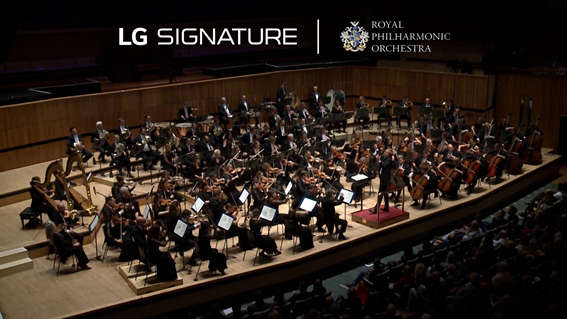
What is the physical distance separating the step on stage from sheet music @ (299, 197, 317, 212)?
1858 mm

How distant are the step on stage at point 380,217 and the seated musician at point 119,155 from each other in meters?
5.27

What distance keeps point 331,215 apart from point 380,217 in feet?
4.13

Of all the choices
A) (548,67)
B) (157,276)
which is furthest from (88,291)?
(548,67)

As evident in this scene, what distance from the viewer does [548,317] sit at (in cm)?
827

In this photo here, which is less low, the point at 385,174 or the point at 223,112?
the point at 223,112

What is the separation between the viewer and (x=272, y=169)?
13508 mm

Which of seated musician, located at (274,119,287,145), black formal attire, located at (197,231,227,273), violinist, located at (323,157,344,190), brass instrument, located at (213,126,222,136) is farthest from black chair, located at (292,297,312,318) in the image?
seated musician, located at (274,119,287,145)

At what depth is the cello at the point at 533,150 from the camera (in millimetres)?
16519

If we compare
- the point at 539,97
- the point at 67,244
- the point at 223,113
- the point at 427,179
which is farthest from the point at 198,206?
the point at 539,97

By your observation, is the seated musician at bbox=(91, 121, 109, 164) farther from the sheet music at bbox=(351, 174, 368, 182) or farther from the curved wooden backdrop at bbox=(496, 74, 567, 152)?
the curved wooden backdrop at bbox=(496, 74, 567, 152)

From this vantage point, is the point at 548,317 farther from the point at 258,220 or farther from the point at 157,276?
the point at 157,276

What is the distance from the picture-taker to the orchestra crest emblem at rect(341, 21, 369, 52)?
2200cm

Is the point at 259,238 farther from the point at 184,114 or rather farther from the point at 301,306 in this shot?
the point at 184,114

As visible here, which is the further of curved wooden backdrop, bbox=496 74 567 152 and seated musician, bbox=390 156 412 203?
curved wooden backdrop, bbox=496 74 567 152
